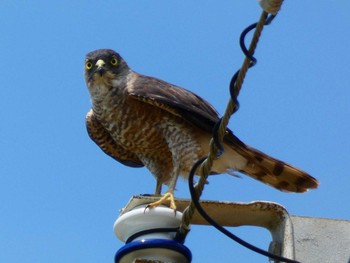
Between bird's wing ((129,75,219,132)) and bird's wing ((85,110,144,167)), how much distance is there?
505mm

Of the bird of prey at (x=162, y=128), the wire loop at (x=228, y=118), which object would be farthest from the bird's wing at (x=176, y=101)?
the wire loop at (x=228, y=118)

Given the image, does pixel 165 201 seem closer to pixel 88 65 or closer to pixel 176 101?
pixel 176 101

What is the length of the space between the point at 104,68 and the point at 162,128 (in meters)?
0.79

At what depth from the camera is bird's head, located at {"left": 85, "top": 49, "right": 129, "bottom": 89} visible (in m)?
6.91

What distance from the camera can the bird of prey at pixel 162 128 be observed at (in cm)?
645

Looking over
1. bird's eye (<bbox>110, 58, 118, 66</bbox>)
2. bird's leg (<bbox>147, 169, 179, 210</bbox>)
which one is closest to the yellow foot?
bird's leg (<bbox>147, 169, 179, 210</bbox>)

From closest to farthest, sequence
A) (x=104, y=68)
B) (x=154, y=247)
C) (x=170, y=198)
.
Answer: (x=154, y=247) → (x=170, y=198) → (x=104, y=68)

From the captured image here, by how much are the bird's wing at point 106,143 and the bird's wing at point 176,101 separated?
50 cm

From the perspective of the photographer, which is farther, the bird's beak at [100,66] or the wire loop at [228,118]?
the bird's beak at [100,66]

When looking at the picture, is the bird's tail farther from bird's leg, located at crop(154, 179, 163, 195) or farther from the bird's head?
the bird's head

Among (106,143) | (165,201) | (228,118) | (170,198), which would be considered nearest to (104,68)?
(106,143)

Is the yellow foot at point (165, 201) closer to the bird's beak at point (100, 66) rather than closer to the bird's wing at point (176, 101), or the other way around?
the bird's wing at point (176, 101)

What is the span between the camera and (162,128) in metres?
6.52

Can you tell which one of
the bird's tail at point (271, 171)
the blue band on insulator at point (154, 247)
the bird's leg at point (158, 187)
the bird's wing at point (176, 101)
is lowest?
the blue band on insulator at point (154, 247)
